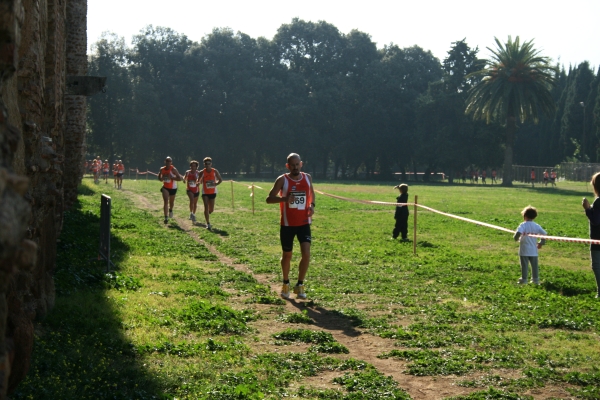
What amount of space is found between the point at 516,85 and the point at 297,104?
24.5 m

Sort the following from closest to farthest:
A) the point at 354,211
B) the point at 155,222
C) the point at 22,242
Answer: the point at 22,242
the point at 155,222
the point at 354,211

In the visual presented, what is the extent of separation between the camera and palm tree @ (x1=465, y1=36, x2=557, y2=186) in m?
64.1

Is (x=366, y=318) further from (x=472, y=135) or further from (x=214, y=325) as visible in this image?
(x=472, y=135)

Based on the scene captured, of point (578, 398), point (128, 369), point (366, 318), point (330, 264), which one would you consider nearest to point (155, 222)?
point (330, 264)

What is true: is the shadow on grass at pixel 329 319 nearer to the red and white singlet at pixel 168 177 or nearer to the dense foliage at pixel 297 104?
the red and white singlet at pixel 168 177

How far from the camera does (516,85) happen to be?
64188 mm

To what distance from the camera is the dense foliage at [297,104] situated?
245 feet

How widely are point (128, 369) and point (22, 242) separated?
3813 millimetres

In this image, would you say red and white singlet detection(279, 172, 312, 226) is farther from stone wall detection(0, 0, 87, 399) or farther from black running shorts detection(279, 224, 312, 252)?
stone wall detection(0, 0, 87, 399)

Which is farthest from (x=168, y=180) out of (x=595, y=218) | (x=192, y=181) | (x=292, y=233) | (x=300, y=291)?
(x=595, y=218)

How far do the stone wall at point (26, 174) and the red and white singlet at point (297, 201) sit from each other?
3.11 meters

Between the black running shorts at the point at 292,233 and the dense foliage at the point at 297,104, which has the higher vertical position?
the dense foliage at the point at 297,104

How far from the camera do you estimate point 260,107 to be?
80.3 m

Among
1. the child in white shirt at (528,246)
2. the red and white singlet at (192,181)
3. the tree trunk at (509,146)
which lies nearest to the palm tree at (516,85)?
the tree trunk at (509,146)
